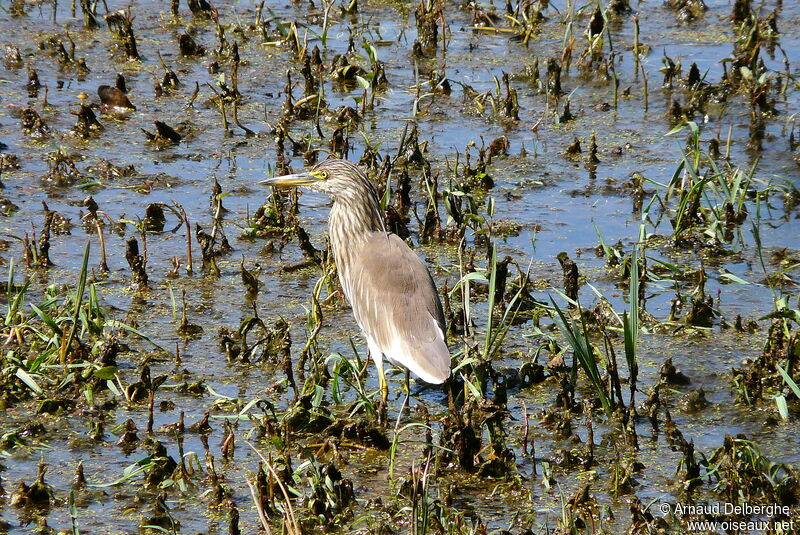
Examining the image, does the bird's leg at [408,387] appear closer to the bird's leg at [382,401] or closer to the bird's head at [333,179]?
the bird's leg at [382,401]

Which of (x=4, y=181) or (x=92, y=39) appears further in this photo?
(x=92, y=39)

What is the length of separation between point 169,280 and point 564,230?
243cm

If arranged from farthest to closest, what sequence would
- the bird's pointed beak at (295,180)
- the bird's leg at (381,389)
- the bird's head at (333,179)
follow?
the bird's pointed beak at (295,180) → the bird's head at (333,179) → the bird's leg at (381,389)

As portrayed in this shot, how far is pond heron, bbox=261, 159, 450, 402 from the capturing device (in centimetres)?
516

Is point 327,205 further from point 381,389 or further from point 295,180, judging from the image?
point 381,389

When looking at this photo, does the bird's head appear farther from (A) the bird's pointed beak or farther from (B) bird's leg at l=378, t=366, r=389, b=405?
(B) bird's leg at l=378, t=366, r=389, b=405

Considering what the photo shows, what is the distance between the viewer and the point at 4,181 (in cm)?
739

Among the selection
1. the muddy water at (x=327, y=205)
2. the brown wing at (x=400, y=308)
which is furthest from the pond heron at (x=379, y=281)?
the muddy water at (x=327, y=205)

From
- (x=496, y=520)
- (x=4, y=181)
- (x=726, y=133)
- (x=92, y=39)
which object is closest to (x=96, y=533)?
(x=496, y=520)

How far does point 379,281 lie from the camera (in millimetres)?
5547

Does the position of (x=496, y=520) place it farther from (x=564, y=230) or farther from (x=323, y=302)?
(x=564, y=230)

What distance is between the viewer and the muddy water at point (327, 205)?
4.65 metres

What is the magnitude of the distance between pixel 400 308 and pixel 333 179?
121cm

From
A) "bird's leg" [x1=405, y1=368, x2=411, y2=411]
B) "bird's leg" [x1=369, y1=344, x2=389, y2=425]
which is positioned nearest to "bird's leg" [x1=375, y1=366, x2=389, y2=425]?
"bird's leg" [x1=369, y1=344, x2=389, y2=425]
